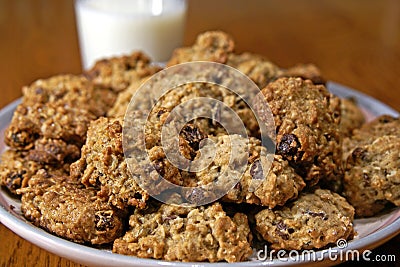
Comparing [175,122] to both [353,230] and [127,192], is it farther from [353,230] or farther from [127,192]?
[353,230]

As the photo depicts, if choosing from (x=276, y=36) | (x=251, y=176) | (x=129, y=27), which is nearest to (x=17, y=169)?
(x=251, y=176)

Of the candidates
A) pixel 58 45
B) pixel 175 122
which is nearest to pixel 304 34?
pixel 58 45

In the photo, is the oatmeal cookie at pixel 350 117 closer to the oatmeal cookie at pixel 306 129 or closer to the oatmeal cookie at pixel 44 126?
the oatmeal cookie at pixel 306 129

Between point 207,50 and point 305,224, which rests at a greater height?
point 207,50

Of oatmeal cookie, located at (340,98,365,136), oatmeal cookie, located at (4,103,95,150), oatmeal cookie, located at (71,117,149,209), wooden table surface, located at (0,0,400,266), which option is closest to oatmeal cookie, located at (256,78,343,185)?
oatmeal cookie, located at (340,98,365,136)

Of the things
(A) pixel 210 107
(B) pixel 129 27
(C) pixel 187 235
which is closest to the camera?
(C) pixel 187 235

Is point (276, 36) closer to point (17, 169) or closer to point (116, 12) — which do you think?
point (116, 12)
